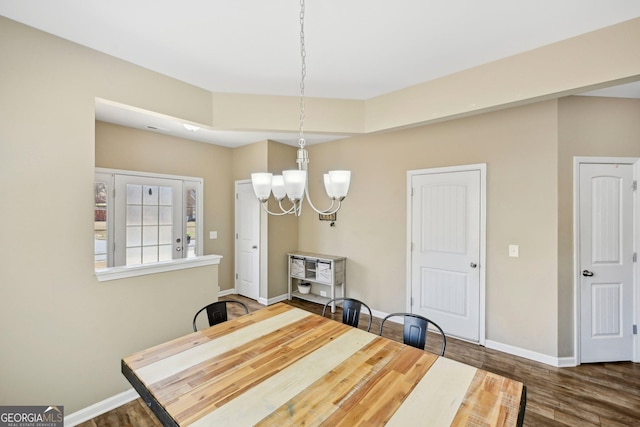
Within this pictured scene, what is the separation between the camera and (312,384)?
1.29 m

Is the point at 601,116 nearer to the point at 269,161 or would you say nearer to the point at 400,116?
the point at 400,116

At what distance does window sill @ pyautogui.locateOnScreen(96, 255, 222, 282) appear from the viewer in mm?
2196

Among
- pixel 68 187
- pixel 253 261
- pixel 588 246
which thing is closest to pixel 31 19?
pixel 68 187

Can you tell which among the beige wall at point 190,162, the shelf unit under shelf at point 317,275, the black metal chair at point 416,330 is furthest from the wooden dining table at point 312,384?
the beige wall at point 190,162

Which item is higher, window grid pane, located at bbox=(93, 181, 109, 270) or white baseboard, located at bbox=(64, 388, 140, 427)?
window grid pane, located at bbox=(93, 181, 109, 270)

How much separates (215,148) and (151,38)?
9.12 feet

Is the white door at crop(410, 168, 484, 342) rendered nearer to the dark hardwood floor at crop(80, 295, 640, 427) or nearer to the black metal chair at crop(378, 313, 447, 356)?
the dark hardwood floor at crop(80, 295, 640, 427)

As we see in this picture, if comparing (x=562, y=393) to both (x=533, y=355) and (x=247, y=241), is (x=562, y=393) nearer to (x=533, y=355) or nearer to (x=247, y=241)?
(x=533, y=355)

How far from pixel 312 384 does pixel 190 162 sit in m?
4.17

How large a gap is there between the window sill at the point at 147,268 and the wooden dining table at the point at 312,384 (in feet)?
3.19

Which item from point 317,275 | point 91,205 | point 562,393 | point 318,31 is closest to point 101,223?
point 91,205

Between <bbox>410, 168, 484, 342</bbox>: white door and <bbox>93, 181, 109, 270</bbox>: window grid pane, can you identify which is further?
<bbox>93, 181, 109, 270</bbox>: window grid pane

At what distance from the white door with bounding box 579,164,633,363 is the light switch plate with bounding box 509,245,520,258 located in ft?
1.84

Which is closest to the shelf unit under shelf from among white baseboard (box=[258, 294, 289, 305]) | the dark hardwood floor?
white baseboard (box=[258, 294, 289, 305])
